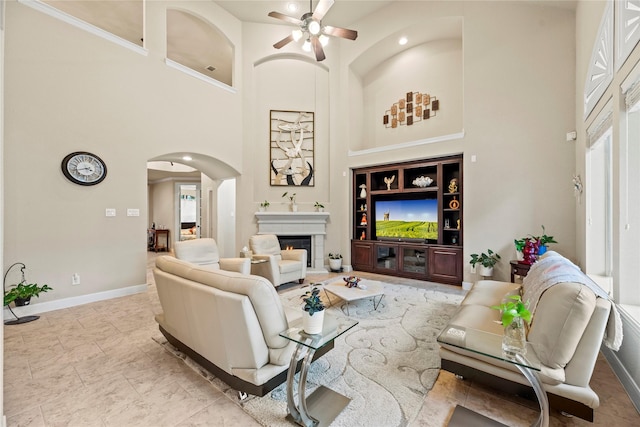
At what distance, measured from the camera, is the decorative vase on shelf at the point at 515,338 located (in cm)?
151

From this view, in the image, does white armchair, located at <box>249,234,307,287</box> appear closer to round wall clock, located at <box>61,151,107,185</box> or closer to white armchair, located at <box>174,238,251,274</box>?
white armchair, located at <box>174,238,251,274</box>

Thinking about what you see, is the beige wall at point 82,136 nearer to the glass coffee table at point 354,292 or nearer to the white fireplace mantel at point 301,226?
the white fireplace mantel at point 301,226

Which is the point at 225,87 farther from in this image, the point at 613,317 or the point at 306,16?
the point at 613,317

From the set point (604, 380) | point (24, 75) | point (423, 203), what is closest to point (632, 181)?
point (604, 380)

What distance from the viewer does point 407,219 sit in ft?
18.4

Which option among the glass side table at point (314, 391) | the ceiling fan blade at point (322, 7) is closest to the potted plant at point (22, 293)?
the glass side table at point (314, 391)

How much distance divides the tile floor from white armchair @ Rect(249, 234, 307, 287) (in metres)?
1.88

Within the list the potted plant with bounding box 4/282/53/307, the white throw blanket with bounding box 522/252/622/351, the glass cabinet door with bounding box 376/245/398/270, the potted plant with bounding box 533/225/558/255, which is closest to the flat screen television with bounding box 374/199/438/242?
the glass cabinet door with bounding box 376/245/398/270

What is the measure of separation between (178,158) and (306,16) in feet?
11.5

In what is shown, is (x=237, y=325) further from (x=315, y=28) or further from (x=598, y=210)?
(x=598, y=210)

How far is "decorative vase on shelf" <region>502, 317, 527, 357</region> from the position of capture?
1512 mm

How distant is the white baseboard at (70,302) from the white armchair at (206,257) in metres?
1.00

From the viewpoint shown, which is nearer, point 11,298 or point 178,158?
point 11,298

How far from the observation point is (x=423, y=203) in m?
5.40
